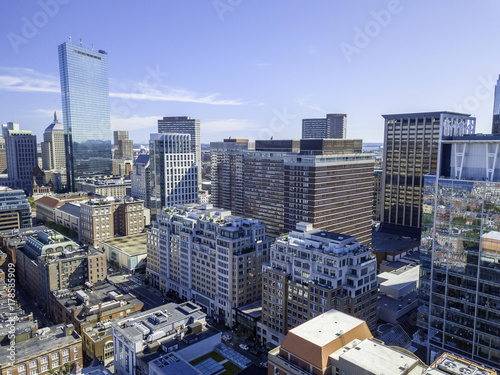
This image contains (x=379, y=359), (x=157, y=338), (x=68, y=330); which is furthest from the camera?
(x=68, y=330)

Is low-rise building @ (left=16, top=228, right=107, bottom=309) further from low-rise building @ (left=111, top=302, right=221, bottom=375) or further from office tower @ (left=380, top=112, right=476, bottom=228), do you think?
office tower @ (left=380, top=112, right=476, bottom=228)

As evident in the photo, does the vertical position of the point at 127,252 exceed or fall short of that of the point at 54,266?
it falls short

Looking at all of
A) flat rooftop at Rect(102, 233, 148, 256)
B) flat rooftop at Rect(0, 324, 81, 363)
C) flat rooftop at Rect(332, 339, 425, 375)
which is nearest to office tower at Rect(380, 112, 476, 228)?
flat rooftop at Rect(102, 233, 148, 256)

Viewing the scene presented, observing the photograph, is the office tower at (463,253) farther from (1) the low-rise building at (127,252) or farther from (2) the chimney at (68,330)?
(1) the low-rise building at (127,252)

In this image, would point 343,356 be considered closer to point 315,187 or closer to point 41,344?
point 41,344

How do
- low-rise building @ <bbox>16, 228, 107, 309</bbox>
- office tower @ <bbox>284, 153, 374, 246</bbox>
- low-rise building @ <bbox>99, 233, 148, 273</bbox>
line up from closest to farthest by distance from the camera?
low-rise building @ <bbox>16, 228, 107, 309</bbox> → office tower @ <bbox>284, 153, 374, 246</bbox> → low-rise building @ <bbox>99, 233, 148, 273</bbox>

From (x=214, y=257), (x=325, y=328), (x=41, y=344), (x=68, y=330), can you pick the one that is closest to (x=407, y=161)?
(x=214, y=257)
